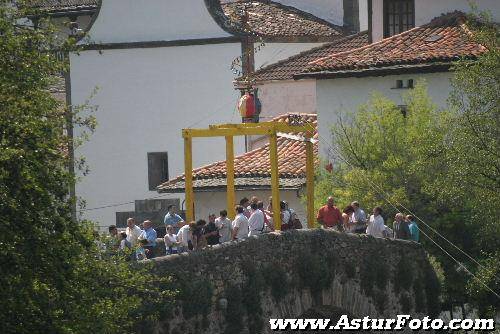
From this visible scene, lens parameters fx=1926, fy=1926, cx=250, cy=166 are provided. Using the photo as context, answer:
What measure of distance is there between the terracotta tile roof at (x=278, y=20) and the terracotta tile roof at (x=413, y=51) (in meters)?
9.68

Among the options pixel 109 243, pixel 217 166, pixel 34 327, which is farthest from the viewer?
pixel 217 166

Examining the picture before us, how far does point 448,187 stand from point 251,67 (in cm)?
1778

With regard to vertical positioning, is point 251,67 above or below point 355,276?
above

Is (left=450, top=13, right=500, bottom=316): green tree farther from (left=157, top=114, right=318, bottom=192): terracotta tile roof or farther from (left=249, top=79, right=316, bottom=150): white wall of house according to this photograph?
(left=249, top=79, right=316, bottom=150): white wall of house

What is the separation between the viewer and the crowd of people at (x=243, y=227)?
28.2 meters

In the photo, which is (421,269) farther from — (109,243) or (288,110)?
(288,110)

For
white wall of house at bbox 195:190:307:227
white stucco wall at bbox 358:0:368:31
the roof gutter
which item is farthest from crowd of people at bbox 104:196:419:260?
white stucco wall at bbox 358:0:368:31

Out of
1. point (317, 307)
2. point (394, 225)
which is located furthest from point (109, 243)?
point (394, 225)

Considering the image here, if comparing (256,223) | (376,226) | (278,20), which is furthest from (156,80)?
(256,223)

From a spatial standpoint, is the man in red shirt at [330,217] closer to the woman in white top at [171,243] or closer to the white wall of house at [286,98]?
the woman in white top at [171,243]

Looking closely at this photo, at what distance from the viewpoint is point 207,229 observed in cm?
2905

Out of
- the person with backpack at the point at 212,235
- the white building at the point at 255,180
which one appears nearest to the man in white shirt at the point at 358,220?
the person with backpack at the point at 212,235

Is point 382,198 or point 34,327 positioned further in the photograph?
point 382,198

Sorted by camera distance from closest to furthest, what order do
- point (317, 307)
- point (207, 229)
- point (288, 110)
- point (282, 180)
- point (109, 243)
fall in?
1. point (109, 243)
2. point (207, 229)
3. point (317, 307)
4. point (282, 180)
5. point (288, 110)
